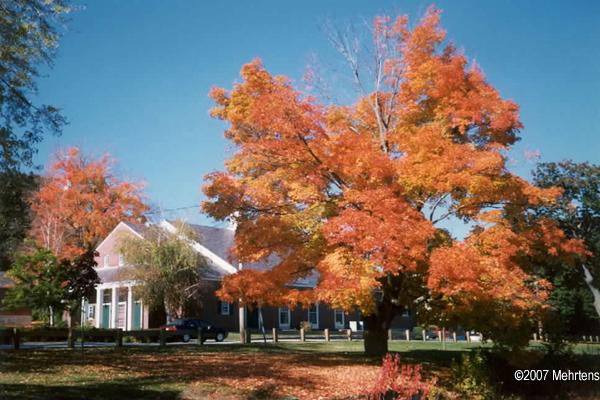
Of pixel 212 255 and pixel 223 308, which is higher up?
pixel 212 255

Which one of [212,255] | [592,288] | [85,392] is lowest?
[85,392]

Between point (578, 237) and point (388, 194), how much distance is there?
35623 millimetres

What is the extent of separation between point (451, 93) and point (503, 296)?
6969 mm

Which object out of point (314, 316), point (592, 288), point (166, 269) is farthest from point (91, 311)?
point (592, 288)

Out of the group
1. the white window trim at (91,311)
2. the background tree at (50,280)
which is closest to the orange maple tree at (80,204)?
the white window trim at (91,311)

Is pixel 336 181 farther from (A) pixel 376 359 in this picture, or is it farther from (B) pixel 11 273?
(B) pixel 11 273

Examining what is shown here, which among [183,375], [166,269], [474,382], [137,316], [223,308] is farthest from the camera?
[223,308]

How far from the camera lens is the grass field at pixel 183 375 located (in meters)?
12.6

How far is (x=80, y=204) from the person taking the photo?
55.8 meters

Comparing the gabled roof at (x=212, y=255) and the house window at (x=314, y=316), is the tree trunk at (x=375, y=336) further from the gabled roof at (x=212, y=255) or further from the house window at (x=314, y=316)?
the house window at (x=314, y=316)

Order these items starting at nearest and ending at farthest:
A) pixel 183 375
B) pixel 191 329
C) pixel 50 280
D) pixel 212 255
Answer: pixel 183 375, pixel 50 280, pixel 191 329, pixel 212 255

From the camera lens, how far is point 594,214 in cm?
4644

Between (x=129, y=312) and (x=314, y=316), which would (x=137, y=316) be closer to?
(x=129, y=312)

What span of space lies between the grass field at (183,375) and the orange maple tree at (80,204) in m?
34.3
